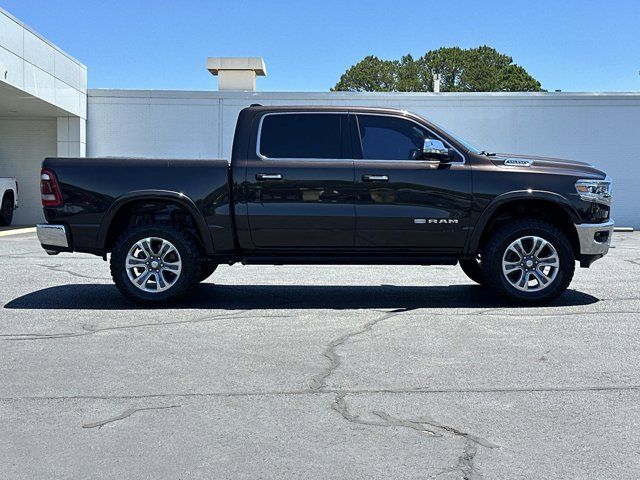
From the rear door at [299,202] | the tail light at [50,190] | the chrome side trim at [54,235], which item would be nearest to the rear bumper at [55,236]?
the chrome side trim at [54,235]

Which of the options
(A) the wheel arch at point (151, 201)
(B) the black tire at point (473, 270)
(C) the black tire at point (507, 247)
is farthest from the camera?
(B) the black tire at point (473, 270)

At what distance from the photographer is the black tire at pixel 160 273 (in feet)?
26.7

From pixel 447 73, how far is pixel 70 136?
53.2 metres

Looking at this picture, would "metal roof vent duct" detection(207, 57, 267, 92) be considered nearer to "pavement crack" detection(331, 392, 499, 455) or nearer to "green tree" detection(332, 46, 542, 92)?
"pavement crack" detection(331, 392, 499, 455)

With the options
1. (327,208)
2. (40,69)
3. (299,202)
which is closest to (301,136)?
(299,202)

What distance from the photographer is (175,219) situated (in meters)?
8.54

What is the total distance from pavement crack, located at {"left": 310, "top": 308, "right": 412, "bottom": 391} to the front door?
824 mm

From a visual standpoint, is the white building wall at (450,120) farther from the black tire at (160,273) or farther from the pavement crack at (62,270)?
the black tire at (160,273)

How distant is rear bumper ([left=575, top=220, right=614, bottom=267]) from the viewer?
823 centimetres

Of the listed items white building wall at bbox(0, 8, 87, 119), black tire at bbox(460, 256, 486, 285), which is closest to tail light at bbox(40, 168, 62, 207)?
black tire at bbox(460, 256, 486, 285)

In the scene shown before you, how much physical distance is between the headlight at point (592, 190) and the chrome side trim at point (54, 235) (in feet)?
18.2

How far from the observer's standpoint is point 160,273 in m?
8.22

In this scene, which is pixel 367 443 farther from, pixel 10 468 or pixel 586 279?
pixel 586 279

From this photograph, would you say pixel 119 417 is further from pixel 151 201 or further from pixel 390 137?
pixel 390 137
